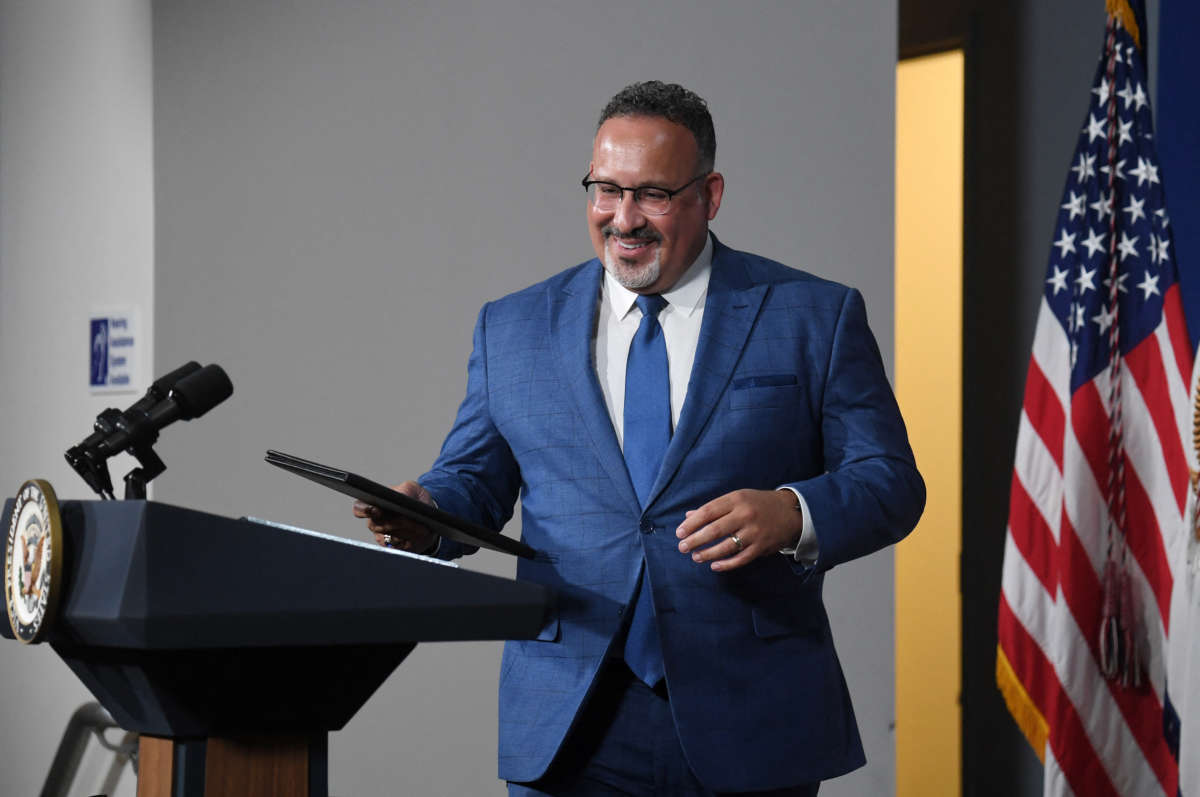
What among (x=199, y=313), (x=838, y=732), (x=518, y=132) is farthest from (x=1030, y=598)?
(x=199, y=313)

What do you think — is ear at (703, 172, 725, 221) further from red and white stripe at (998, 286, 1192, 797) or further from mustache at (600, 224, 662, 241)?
red and white stripe at (998, 286, 1192, 797)

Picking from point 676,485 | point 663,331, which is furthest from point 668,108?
point 676,485

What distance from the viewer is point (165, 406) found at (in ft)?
3.71

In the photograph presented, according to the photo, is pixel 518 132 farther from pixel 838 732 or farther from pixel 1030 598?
pixel 838 732

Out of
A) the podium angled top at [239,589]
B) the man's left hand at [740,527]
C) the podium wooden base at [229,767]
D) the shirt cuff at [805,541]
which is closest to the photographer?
the podium angled top at [239,589]

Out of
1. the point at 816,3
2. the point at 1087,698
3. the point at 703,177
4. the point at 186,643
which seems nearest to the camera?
the point at 186,643

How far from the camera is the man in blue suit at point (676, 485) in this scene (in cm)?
149

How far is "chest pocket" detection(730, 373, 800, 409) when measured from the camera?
1567mm

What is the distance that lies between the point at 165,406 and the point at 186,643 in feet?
1.00

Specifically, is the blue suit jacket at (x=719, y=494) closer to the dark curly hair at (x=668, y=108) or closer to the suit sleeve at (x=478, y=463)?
the suit sleeve at (x=478, y=463)

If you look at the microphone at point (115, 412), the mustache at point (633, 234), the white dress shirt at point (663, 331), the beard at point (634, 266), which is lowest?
the microphone at point (115, 412)

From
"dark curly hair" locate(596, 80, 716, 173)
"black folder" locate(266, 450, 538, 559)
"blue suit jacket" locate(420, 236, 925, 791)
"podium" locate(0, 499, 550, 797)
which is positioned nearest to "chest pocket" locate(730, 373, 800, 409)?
"blue suit jacket" locate(420, 236, 925, 791)

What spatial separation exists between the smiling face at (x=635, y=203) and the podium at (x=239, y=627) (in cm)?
65

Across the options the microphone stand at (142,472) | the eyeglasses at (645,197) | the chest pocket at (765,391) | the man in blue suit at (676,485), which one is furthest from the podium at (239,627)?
the eyeglasses at (645,197)
